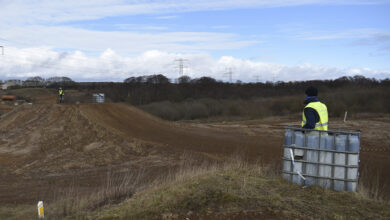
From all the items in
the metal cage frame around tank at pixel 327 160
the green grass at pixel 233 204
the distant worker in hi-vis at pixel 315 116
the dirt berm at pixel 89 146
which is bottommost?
the dirt berm at pixel 89 146

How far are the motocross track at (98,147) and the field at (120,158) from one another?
4cm

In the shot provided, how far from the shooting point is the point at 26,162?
53.4 feet

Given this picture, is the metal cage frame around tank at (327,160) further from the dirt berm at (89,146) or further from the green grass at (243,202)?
the dirt berm at (89,146)

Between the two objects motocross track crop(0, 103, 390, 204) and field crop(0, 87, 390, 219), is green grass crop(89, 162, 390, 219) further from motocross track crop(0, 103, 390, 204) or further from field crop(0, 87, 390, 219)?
motocross track crop(0, 103, 390, 204)

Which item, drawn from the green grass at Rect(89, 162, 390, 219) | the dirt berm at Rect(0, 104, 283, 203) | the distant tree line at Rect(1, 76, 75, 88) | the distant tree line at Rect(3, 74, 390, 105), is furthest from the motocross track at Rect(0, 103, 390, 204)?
the distant tree line at Rect(1, 76, 75, 88)

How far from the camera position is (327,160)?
273 inches

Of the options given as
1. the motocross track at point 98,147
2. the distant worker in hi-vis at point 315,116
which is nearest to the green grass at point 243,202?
the distant worker in hi-vis at point 315,116

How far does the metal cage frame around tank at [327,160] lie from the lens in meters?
6.80

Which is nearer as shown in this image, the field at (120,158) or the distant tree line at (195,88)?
the field at (120,158)

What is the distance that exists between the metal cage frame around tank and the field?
0.32 metres

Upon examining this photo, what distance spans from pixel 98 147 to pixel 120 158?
219 centimetres

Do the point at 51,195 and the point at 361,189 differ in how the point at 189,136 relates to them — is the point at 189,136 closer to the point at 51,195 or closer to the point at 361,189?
the point at 51,195

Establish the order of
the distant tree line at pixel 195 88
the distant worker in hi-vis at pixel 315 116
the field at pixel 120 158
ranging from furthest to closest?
the distant tree line at pixel 195 88, the field at pixel 120 158, the distant worker in hi-vis at pixel 315 116

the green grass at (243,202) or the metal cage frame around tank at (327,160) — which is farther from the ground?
the metal cage frame around tank at (327,160)
